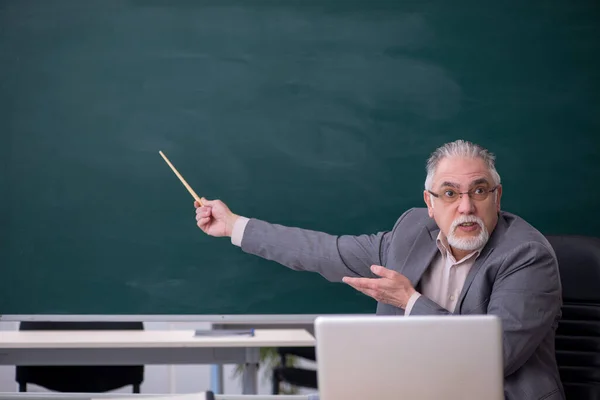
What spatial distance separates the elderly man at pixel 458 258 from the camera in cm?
208

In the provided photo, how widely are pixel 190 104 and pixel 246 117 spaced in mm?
234

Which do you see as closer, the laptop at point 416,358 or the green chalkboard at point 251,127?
the laptop at point 416,358

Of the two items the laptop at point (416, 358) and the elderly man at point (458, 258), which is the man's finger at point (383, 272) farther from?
the laptop at point (416, 358)

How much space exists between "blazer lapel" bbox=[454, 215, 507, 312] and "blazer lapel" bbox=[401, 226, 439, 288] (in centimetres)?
17

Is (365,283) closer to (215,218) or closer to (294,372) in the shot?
(215,218)

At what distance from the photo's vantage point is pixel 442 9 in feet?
9.61

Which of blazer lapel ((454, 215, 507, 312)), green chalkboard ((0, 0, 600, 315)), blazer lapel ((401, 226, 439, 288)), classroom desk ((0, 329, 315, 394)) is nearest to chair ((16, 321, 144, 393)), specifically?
classroom desk ((0, 329, 315, 394))

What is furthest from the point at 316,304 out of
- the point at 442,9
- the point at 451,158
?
the point at 442,9

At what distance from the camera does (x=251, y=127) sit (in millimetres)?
2883

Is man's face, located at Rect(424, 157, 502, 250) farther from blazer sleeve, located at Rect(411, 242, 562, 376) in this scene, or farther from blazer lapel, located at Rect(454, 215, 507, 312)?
blazer sleeve, located at Rect(411, 242, 562, 376)

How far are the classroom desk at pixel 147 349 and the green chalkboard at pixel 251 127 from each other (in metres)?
0.11

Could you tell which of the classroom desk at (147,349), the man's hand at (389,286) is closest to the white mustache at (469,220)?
the man's hand at (389,286)

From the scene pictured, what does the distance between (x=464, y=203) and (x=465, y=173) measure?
0.11m

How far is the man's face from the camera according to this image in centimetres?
225
